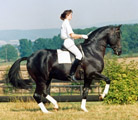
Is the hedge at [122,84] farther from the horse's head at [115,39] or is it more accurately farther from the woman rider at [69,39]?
the woman rider at [69,39]

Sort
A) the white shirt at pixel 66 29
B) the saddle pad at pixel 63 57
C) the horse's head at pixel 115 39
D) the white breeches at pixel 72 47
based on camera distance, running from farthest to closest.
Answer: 1. the horse's head at pixel 115 39
2. the saddle pad at pixel 63 57
3. the white breeches at pixel 72 47
4. the white shirt at pixel 66 29

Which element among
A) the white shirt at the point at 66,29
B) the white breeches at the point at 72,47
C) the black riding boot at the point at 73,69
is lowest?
the black riding boot at the point at 73,69

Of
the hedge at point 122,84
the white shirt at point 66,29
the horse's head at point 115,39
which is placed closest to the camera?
the white shirt at point 66,29

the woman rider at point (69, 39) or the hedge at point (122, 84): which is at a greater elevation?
the woman rider at point (69, 39)

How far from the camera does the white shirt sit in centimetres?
1030

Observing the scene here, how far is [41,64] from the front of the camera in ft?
35.2

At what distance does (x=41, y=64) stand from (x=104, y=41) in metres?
1.93

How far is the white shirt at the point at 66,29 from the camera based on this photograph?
10.3 metres

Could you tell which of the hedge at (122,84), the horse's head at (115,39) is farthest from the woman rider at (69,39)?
the hedge at (122,84)

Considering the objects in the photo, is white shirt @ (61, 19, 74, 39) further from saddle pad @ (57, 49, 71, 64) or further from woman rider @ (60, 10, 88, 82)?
saddle pad @ (57, 49, 71, 64)

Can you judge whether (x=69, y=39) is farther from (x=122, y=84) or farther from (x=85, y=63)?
(x=122, y=84)

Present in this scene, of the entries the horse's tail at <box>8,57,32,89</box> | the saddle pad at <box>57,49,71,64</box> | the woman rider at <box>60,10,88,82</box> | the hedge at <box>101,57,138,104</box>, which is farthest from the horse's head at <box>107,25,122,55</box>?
the horse's tail at <box>8,57,32,89</box>

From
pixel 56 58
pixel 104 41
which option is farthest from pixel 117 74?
pixel 56 58

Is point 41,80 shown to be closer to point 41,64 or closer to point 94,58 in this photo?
point 41,64
